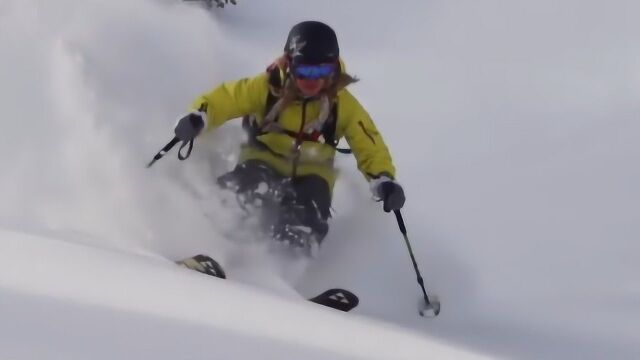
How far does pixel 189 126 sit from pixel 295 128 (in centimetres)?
62

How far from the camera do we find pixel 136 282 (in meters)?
2.63

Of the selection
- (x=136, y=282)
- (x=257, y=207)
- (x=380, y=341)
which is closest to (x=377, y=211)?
(x=257, y=207)

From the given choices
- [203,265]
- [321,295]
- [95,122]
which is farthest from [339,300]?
[95,122]

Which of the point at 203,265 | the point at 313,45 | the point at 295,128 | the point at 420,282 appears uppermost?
the point at 313,45

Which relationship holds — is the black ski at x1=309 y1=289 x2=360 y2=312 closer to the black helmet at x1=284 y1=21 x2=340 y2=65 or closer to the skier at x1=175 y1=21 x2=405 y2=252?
the skier at x1=175 y1=21 x2=405 y2=252

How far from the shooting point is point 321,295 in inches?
157

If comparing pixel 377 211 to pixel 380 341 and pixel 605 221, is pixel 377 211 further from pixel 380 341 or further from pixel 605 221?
pixel 380 341

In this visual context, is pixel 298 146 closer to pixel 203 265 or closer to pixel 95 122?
pixel 203 265

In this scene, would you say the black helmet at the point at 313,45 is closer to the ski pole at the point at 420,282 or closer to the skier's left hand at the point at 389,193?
the skier's left hand at the point at 389,193

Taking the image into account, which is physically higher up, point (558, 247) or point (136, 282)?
point (558, 247)

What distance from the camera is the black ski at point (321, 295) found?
3.72 meters

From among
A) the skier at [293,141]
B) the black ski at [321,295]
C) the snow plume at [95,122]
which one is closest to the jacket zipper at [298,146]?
the skier at [293,141]

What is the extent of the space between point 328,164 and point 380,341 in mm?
1974

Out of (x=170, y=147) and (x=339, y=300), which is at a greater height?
(x=170, y=147)
